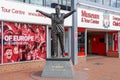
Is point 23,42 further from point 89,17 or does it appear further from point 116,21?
point 116,21

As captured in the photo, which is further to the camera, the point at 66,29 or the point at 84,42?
the point at 84,42

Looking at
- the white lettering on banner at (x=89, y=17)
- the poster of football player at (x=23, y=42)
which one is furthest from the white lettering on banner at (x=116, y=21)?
the poster of football player at (x=23, y=42)

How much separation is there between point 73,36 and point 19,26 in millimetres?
4571

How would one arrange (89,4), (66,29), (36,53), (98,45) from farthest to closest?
(98,45)
(89,4)
(66,29)
(36,53)

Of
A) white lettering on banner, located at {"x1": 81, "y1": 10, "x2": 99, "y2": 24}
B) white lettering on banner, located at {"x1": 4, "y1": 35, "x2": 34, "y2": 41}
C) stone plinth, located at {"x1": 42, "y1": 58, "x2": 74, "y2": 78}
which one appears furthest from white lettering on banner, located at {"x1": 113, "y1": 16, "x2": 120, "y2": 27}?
stone plinth, located at {"x1": 42, "y1": 58, "x2": 74, "y2": 78}

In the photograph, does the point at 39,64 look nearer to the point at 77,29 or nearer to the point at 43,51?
the point at 43,51

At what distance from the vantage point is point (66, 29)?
1783 cm

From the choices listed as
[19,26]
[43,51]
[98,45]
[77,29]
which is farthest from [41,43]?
[98,45]

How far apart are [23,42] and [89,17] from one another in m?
6.90

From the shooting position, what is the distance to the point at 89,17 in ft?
63.3

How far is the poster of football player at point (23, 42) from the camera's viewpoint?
13576mm

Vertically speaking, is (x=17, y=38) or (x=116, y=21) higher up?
(x=116, y=21)

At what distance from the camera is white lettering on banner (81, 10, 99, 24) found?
18.6 m

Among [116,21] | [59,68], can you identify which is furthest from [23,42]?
[116,21]
